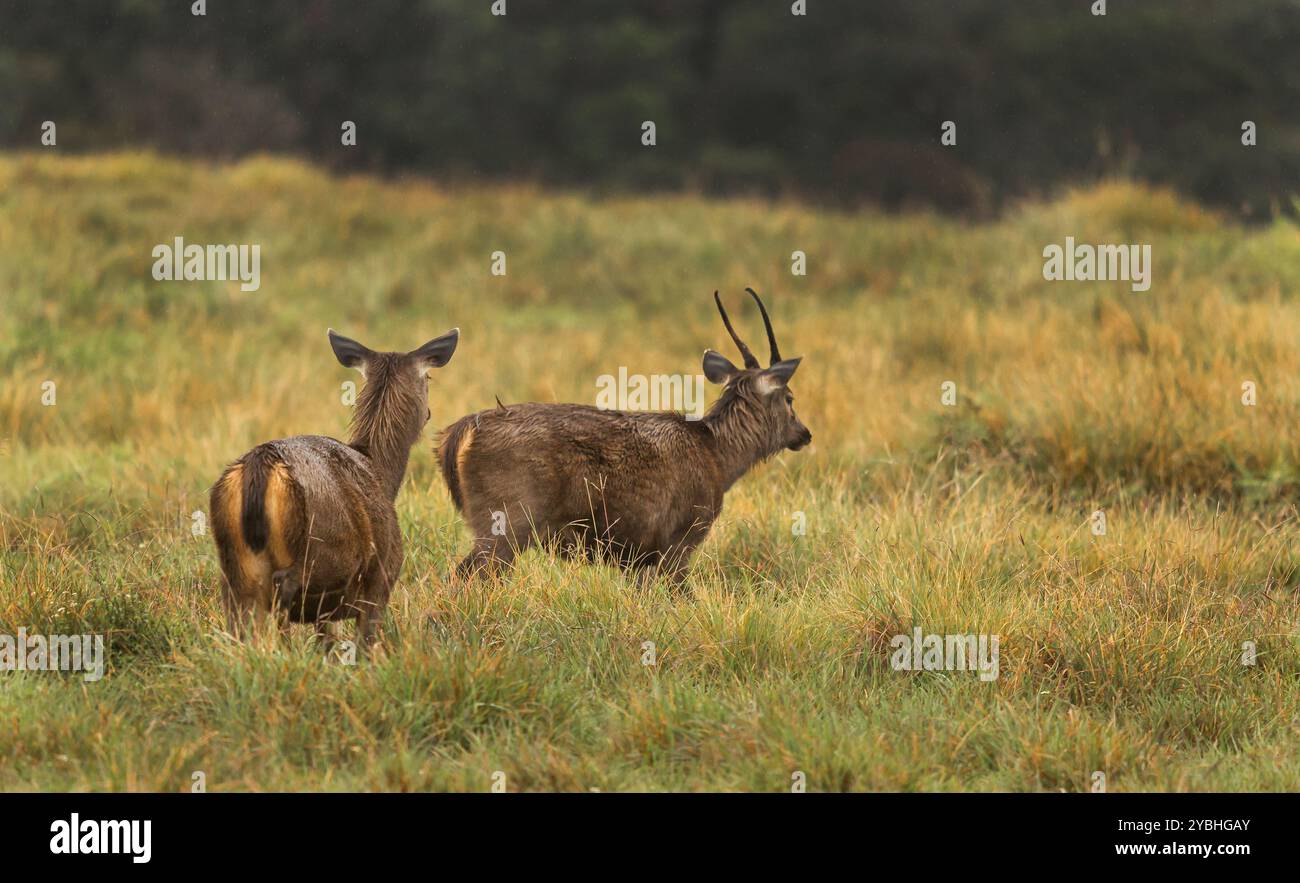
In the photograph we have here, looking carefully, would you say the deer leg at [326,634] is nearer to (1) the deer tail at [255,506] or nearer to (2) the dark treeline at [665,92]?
(1) the deer tail at [255,506]

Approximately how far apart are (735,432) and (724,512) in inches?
30.3

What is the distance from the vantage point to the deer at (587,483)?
6637 mm

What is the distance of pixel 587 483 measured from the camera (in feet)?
21.9

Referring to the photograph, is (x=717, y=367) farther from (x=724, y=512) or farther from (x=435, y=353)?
(x=435, y=353)

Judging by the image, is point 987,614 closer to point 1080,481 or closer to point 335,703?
point 335,703

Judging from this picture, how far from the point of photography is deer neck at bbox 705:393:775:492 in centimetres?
739

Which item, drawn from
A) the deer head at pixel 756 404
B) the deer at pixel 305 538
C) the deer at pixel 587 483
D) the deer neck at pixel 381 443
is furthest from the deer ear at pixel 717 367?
the deer at pixel 305 538

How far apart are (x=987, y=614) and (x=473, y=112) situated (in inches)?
987

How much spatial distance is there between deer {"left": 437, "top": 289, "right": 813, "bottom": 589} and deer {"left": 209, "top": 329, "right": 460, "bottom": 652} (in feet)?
2.77

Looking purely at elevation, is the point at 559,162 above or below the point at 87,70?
below

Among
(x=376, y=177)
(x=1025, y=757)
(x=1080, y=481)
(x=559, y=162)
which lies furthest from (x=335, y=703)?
(x=559, y=162)

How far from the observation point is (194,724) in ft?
16.7

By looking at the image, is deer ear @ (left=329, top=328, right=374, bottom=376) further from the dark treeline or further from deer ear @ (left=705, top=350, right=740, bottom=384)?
the dark treeline

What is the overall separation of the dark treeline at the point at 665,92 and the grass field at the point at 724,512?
11.3 meters
